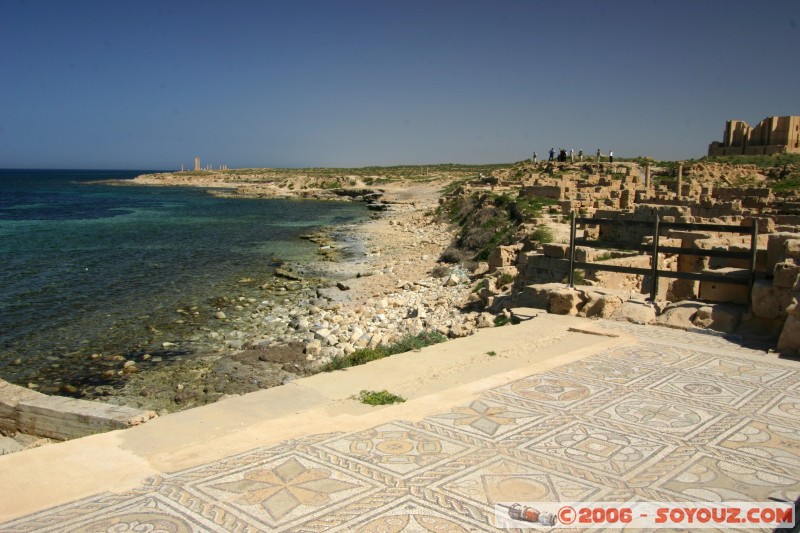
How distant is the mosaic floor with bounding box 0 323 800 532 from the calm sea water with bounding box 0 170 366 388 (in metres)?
8.38

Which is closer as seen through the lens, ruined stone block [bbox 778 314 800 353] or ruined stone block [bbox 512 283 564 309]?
ruined stone block [bbox 778 314 800 353]

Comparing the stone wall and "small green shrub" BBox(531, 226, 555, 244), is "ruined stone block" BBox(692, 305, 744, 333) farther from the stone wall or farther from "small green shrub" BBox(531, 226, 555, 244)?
"small green shrub" BBox(531, 226, 555, 244)

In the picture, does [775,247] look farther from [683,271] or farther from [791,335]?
[683,271]

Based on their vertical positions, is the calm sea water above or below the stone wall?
below

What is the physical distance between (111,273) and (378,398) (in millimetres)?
19198

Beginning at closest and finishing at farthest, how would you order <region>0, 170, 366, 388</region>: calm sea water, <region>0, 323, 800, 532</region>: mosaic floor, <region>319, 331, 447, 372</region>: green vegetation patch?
1. <region>0, 323, 800, 532</region>: mosaic floor
2. <region>319, 331, 447, 372</region>: green vegetation patch
3. <region>0, 170, 366, 388</region>: calm sea water

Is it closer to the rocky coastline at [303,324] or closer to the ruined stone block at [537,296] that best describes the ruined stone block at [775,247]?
the ruined stone block at [537,296]

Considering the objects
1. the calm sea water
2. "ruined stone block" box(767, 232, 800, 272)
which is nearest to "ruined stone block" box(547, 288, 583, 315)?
"ruined stone block" box(767, 232, 800, 272)

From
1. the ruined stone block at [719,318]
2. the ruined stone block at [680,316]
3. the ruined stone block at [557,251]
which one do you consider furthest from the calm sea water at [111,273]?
the ruined stone block at [719,318]

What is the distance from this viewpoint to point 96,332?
13.8 metres

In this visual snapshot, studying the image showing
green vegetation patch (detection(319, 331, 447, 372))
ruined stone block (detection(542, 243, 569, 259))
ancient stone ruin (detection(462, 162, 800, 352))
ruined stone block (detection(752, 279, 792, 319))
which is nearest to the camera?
green vegetation patch (detection(319, 331, 447, 372))

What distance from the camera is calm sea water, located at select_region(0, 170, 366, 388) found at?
41.9ft

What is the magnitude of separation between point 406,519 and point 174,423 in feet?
7.42

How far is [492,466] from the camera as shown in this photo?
408 cm
